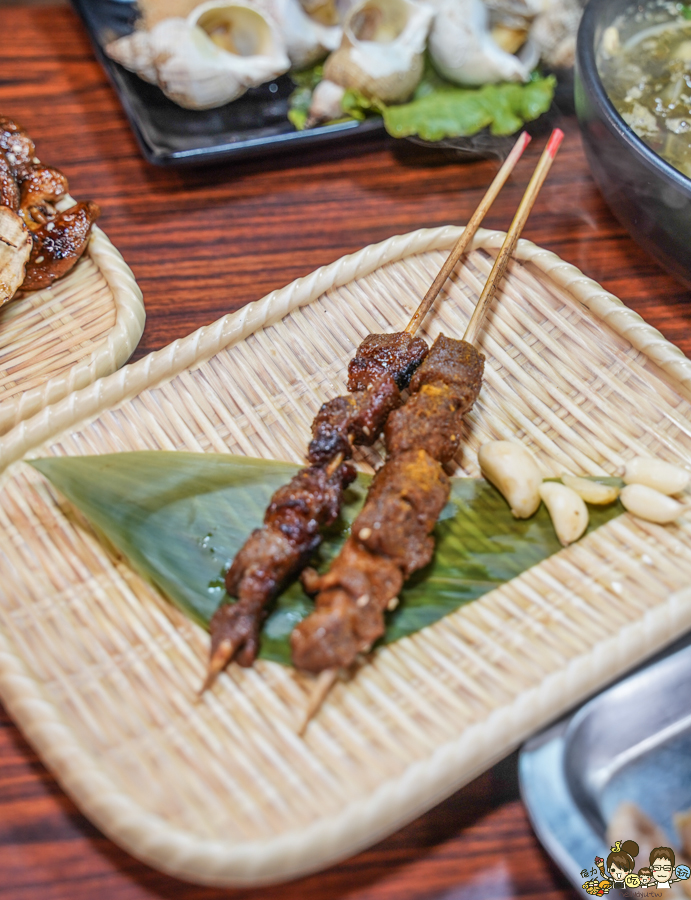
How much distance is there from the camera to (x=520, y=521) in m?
2.28

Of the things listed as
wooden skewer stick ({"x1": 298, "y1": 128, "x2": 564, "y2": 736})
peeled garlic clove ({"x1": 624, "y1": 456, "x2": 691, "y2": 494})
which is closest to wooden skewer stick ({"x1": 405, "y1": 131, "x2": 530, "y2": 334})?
wooden skewer stick ({"x1": 298, "y1": 128, "x2": 564, "y2": 736})

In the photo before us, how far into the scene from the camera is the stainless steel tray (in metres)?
1.70

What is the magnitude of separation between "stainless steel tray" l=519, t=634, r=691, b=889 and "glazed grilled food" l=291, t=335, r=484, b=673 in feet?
1.76

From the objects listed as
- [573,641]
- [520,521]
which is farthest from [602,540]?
[573,641]

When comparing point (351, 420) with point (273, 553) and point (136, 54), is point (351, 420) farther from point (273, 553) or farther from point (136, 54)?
point (136, 54)

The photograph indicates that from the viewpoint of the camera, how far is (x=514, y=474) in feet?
7.41

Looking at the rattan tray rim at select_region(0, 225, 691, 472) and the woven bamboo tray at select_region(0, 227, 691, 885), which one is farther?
the rattan tray rim at select_region(0, 225, 691, 472)

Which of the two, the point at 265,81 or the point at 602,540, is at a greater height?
the point at 265,81

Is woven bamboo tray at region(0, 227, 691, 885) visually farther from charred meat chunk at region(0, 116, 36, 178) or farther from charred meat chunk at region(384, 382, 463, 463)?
charred meat chunk at region(0, 116, 36, 178)

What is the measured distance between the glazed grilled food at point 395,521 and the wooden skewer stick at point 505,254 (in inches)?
6.8

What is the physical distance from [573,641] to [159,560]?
1.17 meters

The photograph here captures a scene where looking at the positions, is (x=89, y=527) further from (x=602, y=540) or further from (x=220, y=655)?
(x=602, y=540)

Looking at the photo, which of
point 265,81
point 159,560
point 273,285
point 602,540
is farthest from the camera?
point 265,81

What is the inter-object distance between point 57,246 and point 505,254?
6.00 ft
